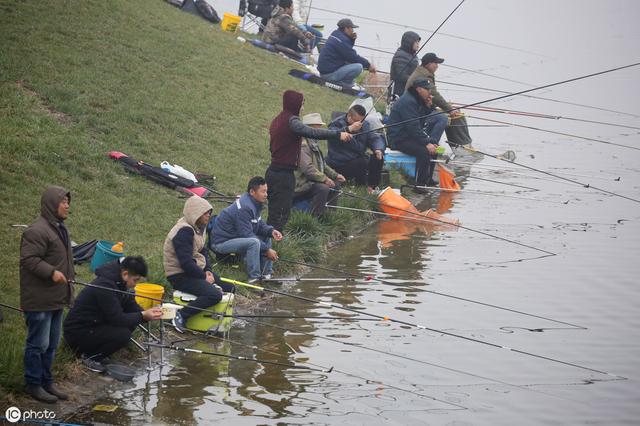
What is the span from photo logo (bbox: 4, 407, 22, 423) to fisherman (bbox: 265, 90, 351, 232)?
17.1 ft

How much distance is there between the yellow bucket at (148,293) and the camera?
29.3 ft

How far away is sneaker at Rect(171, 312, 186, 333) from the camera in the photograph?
917 cm

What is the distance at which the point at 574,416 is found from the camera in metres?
7.88

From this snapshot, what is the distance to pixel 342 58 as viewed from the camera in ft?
66.9

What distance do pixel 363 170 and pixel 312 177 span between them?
6.63 ft

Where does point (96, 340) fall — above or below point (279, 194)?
below

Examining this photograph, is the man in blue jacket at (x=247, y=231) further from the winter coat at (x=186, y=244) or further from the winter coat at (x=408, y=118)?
the winter coat at (x=408, y=118)

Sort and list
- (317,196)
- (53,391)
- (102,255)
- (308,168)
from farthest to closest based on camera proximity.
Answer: (317,196) < (308,168) < (102,255) < (53,391)

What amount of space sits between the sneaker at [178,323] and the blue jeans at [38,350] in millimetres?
1908

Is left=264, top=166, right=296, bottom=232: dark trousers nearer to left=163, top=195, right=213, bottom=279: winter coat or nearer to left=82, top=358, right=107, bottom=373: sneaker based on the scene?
left=163, top=195, right=213, bottom=279: winter coat

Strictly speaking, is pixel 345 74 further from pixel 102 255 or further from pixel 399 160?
pixel 102 255

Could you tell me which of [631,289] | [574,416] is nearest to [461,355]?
[574,416]

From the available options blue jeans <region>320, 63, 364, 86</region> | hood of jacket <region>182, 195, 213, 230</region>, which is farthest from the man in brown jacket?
blue jeans <region>320, 63, 364, 86</region>

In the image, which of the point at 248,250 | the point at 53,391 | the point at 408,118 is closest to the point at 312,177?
the point at 248,250
